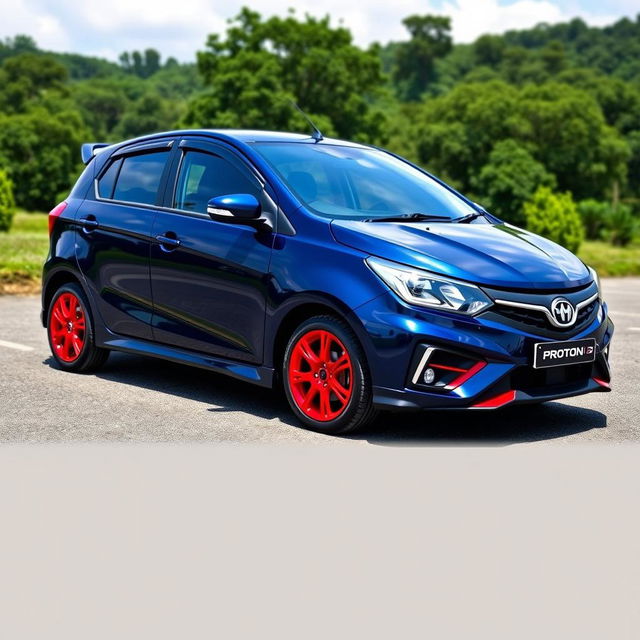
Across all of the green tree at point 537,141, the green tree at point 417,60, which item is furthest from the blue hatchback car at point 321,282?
the green tree at point 417,60

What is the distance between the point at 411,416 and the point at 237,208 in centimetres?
164

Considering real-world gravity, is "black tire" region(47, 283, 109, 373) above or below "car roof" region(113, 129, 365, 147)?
below

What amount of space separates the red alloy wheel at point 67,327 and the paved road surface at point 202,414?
0.17 metres

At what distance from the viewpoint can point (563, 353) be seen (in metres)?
5.77

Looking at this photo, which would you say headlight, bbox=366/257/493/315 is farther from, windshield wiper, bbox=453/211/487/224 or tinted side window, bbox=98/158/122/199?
tinted side window, bbox=98/158/122/199

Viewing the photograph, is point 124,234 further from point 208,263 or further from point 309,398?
point 309,398

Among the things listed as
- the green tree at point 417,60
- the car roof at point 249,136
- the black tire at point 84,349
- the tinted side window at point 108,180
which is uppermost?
the green tree at point 417,60

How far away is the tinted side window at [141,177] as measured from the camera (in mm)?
7270

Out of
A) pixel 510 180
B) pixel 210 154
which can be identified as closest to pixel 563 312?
pixel 210 154

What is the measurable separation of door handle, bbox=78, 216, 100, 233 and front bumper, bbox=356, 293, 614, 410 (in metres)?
2.73

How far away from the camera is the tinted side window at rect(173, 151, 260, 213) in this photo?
21.9 ft

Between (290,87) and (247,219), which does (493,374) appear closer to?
(247,219)

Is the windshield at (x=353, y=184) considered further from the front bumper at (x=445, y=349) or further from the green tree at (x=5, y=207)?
the green tree at (x=5, y=207)

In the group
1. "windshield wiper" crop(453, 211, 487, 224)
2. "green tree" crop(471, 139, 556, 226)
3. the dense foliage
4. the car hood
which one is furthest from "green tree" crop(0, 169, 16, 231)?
"green tree" crop(471, 139, 556, 226)
